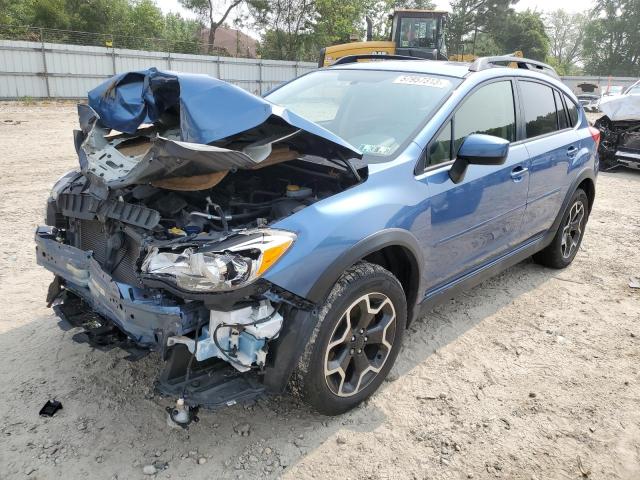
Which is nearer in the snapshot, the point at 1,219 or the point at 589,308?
the point at 589,308

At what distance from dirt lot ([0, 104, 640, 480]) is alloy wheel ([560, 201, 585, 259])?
0.72m

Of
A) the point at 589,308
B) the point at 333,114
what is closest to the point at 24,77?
the point at 333,114

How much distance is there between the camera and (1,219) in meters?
5.54

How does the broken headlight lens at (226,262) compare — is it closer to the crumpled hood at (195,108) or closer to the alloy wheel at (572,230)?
the crumpled hood at (195,108)

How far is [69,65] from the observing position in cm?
2131

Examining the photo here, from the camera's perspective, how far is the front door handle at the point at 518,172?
3.74 m

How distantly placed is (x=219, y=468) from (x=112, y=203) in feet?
4.73

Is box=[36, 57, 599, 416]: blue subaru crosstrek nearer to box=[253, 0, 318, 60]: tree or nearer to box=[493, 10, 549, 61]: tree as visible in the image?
box=[253, 0, 318, 60]: tree

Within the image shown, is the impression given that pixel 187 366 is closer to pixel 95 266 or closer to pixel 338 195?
pixel 95 266

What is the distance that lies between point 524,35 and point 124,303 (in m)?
55.6

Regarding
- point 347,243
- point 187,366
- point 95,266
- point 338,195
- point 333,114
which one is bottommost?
point 187,366

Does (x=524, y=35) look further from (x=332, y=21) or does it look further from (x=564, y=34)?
(x=564, y=34)

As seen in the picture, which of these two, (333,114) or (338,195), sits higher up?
(333,114)

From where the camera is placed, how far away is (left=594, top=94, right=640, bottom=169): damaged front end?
397 inches
